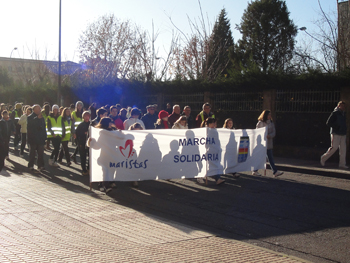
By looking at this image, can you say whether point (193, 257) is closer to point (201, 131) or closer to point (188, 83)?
point (201, 131)

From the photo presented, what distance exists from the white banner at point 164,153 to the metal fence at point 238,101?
599 centimetres

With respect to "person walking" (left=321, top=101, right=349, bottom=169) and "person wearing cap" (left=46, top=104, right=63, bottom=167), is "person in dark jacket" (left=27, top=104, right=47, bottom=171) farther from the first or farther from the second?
"person walking" (left=321, top=101, right=349, bottom=169)

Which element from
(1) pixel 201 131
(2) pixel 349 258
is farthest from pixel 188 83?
(2) pixel 349 258

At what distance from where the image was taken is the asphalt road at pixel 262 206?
5.88 m

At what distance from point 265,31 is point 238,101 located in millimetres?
31714

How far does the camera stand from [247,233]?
20.6 feet

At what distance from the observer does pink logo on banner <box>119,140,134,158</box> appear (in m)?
9.38

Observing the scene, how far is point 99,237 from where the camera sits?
5848mm

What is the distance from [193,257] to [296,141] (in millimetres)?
11320

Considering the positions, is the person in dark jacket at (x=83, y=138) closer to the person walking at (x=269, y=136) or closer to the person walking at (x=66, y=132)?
the person walking at (x=66, y=132)

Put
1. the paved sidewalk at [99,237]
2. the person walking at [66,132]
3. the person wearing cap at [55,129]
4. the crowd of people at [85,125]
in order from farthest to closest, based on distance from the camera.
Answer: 1. the person walking at [66,132]
2. the person wearing cap at [55,129]
3. the crowd of people at [85,125]
4. the paved sidewalk at [99,237]

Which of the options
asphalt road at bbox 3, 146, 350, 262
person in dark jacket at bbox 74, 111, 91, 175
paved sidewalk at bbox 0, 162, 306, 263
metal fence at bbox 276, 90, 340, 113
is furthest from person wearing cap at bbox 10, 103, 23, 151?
metal fence at bbox 276, 90, 340, 113

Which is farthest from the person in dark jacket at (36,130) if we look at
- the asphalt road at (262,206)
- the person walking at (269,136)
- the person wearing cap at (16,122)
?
the person wearing cap at (16,122)

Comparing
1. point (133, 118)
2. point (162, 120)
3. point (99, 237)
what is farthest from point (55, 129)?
point (99, 237)
